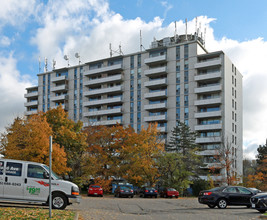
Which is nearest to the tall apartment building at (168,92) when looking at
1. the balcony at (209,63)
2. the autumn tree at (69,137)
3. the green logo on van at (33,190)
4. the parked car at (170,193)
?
the balcony at (209,63)

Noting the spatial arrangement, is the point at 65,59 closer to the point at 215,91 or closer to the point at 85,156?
the point at 215,91

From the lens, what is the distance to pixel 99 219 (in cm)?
1421

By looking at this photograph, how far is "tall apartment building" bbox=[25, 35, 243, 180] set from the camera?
7364 cm

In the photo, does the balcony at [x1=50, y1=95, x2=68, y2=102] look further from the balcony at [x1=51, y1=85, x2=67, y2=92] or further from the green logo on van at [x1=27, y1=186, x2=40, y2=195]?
the green logo on van at [x1=27, y1=186, x2=40, y2=195]

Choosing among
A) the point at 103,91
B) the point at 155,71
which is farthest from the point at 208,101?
the point at 103,91

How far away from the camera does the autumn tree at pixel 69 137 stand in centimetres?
4262

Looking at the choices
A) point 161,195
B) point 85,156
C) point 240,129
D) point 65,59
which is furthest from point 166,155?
point 65,59

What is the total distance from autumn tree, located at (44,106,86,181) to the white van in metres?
25.0

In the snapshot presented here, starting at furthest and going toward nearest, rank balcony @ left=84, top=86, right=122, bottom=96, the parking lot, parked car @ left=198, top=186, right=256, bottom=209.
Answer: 1. balcony @ left=84, top=86, right=122, bottom=96
2. parked car @ left=198, top=186, right=256, bottom=209
3. the parking lot

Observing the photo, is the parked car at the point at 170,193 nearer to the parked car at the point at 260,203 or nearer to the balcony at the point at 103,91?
the parked car at the point at 260,203

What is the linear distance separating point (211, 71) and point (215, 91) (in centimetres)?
475

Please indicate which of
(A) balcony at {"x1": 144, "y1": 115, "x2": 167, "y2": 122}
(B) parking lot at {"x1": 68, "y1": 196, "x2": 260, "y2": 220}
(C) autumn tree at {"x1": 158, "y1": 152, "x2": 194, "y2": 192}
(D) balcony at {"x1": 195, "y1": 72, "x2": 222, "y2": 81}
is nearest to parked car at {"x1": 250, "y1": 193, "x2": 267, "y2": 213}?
(B) parking lot at {"x1": 68, "y1": 196, "x2": 260, "y2": 220}

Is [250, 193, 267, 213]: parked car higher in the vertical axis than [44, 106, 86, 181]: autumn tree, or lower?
lower

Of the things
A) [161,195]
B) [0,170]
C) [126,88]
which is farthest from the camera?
[126,88]
